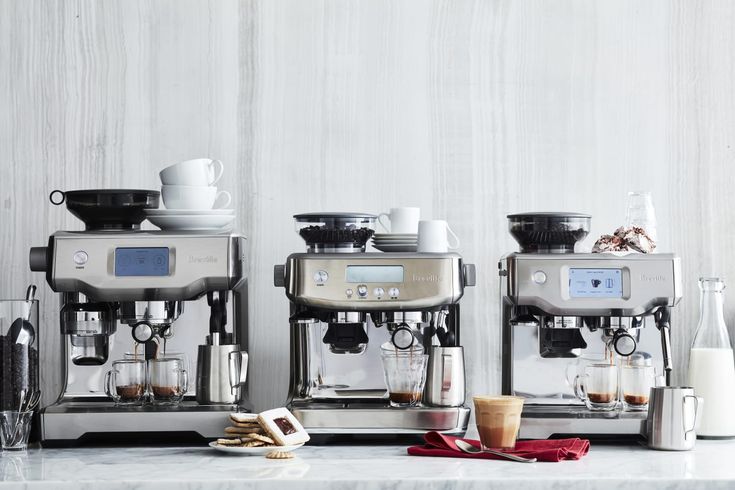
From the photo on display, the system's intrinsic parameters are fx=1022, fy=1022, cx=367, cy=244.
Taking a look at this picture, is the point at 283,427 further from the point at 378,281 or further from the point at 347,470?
the point at 378,281

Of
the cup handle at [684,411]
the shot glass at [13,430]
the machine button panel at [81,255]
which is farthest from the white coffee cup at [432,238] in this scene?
the shot glass at [13,430]

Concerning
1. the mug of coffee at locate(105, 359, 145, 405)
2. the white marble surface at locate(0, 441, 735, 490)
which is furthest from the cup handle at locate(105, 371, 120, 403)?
the white marble surface at locate(0, 441, 735, 490)

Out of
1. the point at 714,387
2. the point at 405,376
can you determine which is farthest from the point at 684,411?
the point at 405,376

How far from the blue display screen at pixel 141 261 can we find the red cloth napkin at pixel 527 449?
61 centimetres

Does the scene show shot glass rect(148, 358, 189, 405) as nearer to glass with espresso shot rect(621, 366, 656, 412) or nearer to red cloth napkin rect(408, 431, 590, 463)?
red cloth napkin rect(408, 431, 590, 463)

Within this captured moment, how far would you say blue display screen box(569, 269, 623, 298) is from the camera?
2029mm

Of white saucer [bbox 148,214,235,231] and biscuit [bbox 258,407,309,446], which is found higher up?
white saucer [bbox 148,214,235,231]

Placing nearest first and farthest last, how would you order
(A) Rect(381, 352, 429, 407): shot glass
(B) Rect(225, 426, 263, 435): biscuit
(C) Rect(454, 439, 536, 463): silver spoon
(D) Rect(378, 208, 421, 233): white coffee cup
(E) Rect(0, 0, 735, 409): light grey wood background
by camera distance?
(C) Rect(454, 439, 536, 463): silver spoon
(B) Rect(225, 426, 263, 435): biscuit
(A) Rect(381, 352, 429, 407): shot glass
(D) Rect(378, 208, 421, 233): white coffee cup
(E) Rect(0, 0, 735, 409): light grey wood background

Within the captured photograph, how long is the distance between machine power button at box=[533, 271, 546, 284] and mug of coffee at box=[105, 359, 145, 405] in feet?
2.72

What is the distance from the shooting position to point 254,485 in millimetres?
1708

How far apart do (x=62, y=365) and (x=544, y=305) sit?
1022mm

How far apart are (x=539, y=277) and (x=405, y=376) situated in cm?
34

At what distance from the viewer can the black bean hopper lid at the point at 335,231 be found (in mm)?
2098

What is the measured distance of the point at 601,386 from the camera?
82.4 inches
